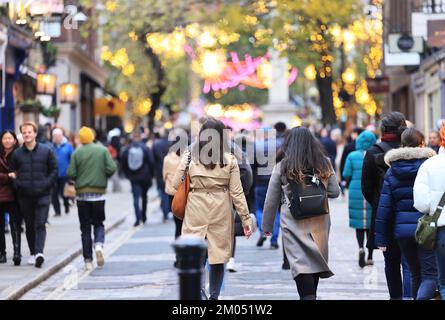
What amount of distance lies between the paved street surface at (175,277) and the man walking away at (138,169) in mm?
3383

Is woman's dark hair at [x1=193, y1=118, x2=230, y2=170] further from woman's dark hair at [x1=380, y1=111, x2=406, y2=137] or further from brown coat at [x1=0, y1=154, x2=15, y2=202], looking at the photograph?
brown coat at [x1=0, y1=154, x2=15, y2=202]

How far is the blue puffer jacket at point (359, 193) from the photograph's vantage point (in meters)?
14.4

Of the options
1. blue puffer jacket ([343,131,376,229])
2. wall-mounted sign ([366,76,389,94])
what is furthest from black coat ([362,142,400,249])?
wall-mounted sign ([366,76,389,94])

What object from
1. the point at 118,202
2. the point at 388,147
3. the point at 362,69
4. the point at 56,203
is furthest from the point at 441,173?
the point at 362,69

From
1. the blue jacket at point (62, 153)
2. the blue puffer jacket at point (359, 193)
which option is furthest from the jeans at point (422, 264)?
the blue jacket at point (62, 153)

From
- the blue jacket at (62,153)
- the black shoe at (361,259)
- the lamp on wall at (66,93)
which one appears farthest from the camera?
the lamp on wall at (66,93)

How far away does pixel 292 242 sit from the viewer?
952 cm

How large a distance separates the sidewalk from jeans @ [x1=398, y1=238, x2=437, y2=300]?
4.18m

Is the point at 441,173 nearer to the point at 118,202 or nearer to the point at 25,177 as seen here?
the point at 25,177

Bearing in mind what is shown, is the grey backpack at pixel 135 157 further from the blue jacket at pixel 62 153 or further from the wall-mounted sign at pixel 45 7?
the wall-mounted sign at pixel 45 7

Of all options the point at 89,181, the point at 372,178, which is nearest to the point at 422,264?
the point at 372,178

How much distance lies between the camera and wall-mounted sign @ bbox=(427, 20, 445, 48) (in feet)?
65.6

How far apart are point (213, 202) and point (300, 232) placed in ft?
4.07
